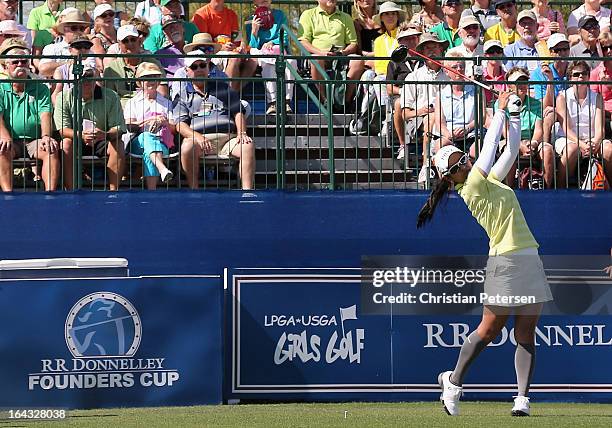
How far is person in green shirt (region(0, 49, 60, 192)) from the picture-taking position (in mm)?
12430

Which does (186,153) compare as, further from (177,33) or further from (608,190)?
(608,190)

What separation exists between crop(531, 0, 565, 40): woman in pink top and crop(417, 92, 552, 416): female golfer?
5.48m

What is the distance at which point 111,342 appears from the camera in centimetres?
1109

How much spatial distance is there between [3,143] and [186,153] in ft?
5.62

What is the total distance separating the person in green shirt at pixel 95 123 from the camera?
12516mm

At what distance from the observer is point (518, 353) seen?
32.2 ft

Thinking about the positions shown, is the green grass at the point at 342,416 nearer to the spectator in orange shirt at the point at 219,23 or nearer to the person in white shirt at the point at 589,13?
the spectator in orange shirt at the point at 219,23

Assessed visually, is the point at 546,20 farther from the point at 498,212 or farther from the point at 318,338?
the point at 498,212

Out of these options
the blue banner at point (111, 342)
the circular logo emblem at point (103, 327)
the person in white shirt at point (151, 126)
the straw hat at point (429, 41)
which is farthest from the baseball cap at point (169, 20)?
the circular logo emblem at point (103, 327)

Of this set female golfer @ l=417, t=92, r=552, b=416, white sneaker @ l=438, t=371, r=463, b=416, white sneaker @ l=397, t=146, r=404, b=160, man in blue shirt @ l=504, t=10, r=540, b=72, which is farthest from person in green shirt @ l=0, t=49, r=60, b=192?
man in blue shirt @ l=504, t=10, r=540, b=72

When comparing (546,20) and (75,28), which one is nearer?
(75,28)

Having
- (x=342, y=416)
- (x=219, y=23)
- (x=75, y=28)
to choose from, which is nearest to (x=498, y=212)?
(x=342, y=416)

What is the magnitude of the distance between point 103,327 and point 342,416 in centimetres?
230

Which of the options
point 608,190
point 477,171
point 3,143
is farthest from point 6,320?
point 608,190
